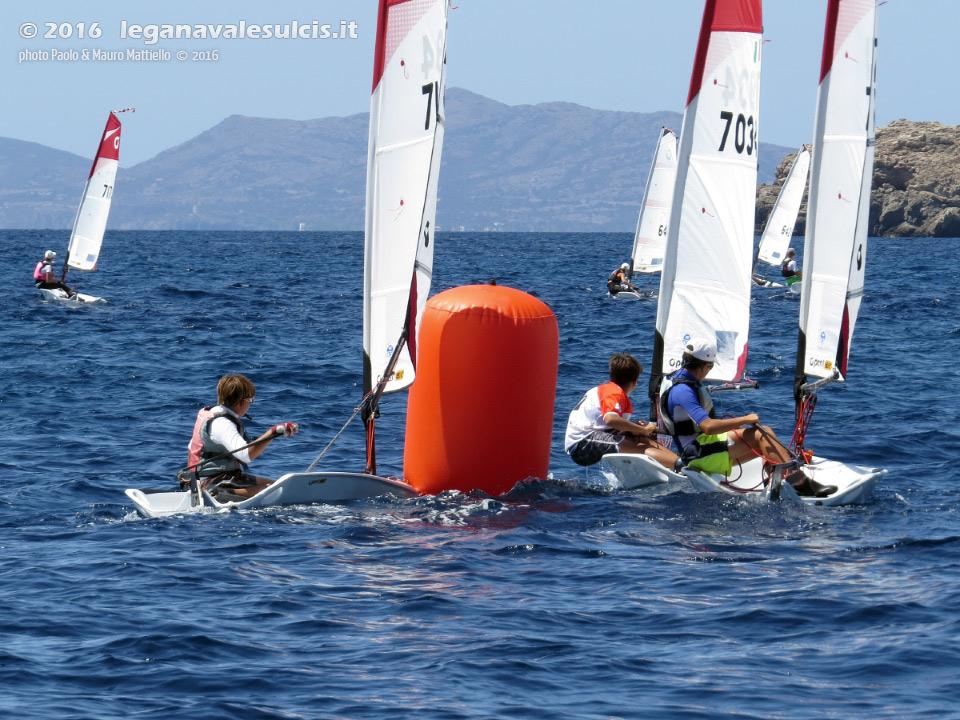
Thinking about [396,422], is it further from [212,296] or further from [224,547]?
[212,296]

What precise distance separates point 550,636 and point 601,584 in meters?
1.23

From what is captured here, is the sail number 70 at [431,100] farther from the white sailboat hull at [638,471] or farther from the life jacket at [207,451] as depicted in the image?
the white sailboat hull at [638,471]

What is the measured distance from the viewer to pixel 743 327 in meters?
13.1

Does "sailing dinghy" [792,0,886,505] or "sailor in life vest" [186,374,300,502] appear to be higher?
"sailing dinghy" [792,0,886,505]

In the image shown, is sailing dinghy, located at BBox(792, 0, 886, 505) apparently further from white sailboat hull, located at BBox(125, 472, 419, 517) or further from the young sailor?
white sailboat hull, located at BBox(125, 472, 419, 517)

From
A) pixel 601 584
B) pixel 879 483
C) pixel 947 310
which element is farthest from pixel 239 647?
pixel 947 310

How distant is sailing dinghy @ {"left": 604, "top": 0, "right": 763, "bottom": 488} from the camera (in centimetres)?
1291

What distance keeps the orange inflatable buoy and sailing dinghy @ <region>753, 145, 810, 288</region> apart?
35228 millimetres

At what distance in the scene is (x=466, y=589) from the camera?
8.27 m

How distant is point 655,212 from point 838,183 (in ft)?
89.4

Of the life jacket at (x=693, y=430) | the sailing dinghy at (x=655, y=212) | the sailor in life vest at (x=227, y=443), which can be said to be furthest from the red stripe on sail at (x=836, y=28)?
the sailing dinghy at (x=655, y=212)

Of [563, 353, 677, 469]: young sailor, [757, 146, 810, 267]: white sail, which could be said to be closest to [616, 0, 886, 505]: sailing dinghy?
[563, 353, 677, 469]: young sailor

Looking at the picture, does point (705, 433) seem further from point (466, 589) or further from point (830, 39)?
point (830, 39)

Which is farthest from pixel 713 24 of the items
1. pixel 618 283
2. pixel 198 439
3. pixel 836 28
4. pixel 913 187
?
pixel 913 187
